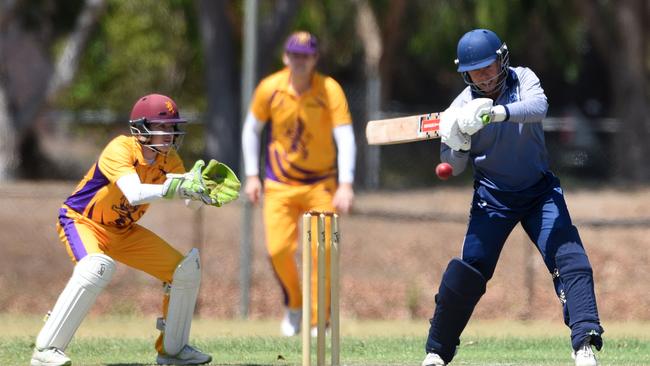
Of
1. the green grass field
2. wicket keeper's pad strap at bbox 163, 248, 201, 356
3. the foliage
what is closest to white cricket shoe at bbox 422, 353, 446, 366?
the green grass field

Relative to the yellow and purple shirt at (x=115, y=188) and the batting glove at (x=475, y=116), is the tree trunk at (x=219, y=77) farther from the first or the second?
the batting glove at (x=475, y=116)

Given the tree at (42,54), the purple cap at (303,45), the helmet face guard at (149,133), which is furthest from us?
the tree at (42,54)

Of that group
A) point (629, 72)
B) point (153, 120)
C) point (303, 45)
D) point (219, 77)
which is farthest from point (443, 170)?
point (629, 72)

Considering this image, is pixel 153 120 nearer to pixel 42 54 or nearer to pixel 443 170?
pixel 443 170

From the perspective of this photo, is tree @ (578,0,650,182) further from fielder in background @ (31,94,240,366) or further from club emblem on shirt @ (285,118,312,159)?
fielder in background @ (31,94,240,366)

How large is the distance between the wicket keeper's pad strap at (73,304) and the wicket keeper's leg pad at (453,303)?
6.37 ft

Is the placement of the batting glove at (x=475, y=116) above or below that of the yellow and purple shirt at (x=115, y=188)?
above

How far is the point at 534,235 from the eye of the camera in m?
7.48

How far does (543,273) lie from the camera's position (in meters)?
15.9

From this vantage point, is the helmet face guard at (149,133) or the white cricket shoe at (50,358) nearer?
the white cricket shoe at (50,358)

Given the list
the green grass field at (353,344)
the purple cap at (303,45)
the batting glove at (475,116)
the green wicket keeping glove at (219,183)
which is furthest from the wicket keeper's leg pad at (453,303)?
the purple cap at (303,45)

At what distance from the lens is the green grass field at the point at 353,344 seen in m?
8.48

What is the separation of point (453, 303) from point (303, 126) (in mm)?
3416

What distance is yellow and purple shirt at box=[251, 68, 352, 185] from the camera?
10.5 meters
